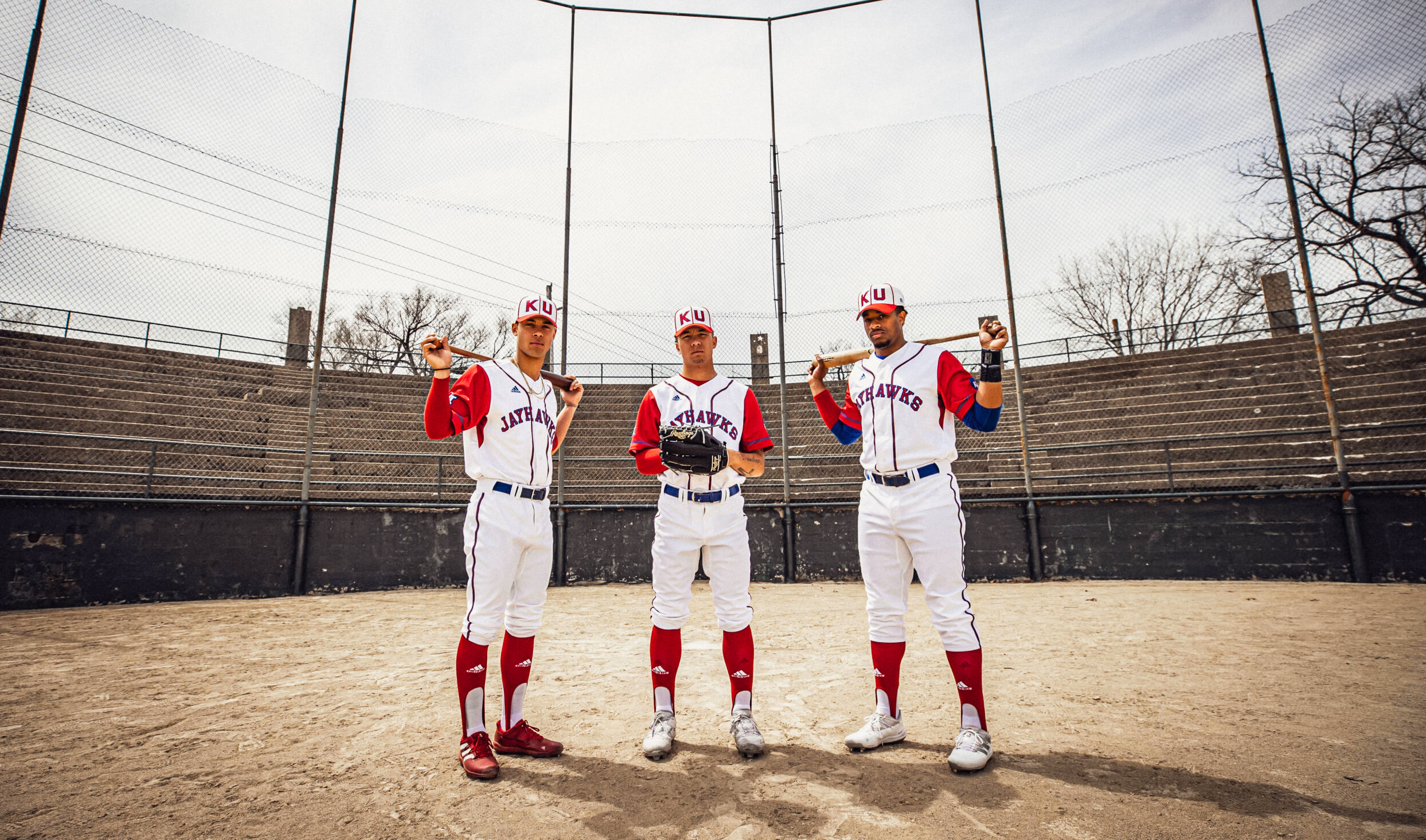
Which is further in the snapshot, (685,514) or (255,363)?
(255,363)

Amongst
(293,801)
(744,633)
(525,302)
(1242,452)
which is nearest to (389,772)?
(293,801)

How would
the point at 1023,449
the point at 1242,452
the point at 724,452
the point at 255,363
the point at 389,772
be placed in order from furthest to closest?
the point at 255,363, the point at 1242,452, the point at 1023,449, the point at 724,452, the point at 389,772

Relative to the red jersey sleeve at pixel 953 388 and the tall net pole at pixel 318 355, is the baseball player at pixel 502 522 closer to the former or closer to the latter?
the red jersey sleeve at pixel 953 388

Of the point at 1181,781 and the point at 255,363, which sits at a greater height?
the point at 255,363

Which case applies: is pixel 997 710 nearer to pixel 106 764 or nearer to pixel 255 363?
pixel 106 764

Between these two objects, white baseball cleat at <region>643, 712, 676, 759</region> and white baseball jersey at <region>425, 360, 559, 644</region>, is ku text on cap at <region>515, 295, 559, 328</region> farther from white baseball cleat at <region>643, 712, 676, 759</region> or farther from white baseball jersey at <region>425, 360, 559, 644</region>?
white baseball cleat at <region>643, 712, 676, 759</region>

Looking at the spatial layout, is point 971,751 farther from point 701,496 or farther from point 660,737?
point 701,496

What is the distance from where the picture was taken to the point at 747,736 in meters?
2.67

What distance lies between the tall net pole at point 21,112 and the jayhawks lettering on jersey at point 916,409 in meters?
8.99

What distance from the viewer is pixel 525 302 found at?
315 cm

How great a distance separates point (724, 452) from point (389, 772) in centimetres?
189

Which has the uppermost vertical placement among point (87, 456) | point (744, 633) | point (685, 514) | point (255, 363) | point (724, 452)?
point (255, 363)

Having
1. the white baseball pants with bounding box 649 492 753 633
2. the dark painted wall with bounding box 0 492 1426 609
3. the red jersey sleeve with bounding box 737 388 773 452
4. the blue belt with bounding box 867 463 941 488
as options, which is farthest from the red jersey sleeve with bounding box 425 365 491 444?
the dark painted wall with bounding box 0 492 1426 609

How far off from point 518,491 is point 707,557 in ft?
3.11
